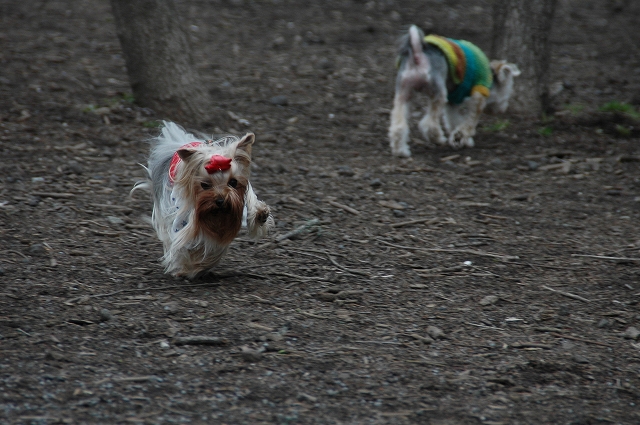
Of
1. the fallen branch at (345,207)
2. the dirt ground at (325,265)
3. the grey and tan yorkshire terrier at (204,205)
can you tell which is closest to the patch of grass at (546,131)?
the dirt ground at (325,265)

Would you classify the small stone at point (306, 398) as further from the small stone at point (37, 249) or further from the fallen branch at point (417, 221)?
the fallen branch at point (417, 221)

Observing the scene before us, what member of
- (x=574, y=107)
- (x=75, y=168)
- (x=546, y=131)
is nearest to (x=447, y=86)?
(x=546, y=131)

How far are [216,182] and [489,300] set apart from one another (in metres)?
2.01

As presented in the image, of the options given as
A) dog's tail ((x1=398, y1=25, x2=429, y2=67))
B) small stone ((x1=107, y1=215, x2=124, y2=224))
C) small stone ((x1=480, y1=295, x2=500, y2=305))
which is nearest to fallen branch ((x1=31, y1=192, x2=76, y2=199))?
small stone ((x1=107, y1=215, x2=124, y2=224))

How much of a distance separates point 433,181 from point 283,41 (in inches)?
214

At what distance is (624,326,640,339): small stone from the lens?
14.8 ft

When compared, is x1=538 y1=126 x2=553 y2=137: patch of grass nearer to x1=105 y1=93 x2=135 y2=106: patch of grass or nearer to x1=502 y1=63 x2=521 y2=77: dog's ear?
x1=502 y1=63 x2=521 y2=77: dog's ear

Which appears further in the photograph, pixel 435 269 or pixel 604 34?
pixel 604 34

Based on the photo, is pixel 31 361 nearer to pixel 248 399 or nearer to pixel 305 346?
pixel 248 399

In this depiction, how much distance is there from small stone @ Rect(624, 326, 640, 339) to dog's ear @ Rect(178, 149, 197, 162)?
2936 mm

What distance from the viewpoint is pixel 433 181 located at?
7570mm

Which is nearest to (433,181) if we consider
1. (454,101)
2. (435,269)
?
(454,101)

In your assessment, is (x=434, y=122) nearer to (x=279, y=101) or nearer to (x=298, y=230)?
(x=279, y=101)

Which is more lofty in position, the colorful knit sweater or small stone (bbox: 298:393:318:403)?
the colorful knit sweater
